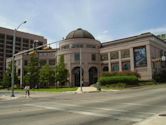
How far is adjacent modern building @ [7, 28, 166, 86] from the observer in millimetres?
71062

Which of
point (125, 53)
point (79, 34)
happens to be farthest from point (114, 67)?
point (79, 34)

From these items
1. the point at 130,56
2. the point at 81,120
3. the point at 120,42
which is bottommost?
the point at 81,120

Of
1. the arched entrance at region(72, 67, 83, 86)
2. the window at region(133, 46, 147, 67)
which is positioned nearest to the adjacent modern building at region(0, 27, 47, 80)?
the arched entrance at region(72, 67, 83, 86)

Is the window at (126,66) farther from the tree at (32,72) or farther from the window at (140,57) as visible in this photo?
the tree at (32,72)

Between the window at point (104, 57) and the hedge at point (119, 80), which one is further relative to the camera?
the window at point (104, 57)

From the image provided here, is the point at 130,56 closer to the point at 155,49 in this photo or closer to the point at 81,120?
the point at 155,49

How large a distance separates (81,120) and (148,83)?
5332cm

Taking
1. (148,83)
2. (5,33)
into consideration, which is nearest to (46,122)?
(148,83)

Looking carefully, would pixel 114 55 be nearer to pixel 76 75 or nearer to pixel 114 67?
pixel 114 67

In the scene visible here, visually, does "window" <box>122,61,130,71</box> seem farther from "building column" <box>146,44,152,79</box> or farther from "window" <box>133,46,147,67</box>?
"building column" <box>146,44,152,79</box>

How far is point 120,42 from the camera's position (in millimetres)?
79125

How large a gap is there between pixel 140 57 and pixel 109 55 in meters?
11.9

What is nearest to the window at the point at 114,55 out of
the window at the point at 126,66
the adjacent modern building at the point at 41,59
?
the window at the point at 126,66

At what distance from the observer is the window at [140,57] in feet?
233
